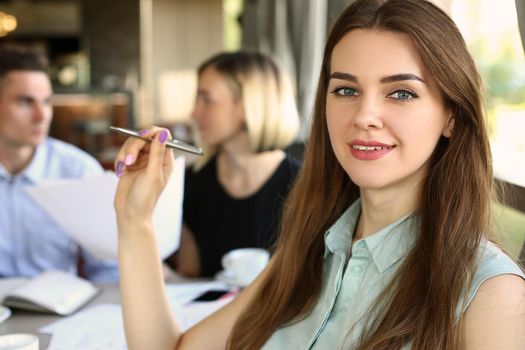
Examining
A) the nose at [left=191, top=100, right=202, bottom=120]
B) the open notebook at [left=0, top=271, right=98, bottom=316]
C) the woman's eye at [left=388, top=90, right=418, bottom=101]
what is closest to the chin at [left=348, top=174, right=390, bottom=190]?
the woman's eye at [left=388, top=90, right=418, bottom=101]

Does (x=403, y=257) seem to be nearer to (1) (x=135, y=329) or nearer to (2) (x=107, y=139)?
(1) (x=135, y=329)

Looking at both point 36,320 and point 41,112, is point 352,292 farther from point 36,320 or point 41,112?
point 41,112

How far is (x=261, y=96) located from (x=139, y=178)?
113 centimetres

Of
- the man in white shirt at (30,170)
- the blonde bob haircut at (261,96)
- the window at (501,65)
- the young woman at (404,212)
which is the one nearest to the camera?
the young woman at (404,212)

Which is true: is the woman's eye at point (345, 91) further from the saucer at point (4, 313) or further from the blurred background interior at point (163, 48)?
the saucer at point (4, 313)

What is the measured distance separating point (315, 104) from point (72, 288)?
0.81 m

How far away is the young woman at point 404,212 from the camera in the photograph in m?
0.92

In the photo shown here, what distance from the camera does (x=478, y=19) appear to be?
8.10ft


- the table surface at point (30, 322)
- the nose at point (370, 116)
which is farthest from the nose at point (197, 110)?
the nose at point (370, 116)

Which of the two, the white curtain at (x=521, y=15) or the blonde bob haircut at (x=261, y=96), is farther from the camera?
the blonde bob haircut at (x=261, y=96)

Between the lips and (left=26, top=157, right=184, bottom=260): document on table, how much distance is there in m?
0.58

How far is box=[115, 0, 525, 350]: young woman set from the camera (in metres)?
0.92

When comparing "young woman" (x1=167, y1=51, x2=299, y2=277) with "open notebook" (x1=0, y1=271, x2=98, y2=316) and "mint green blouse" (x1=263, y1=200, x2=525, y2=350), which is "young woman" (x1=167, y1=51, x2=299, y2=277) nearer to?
"open notebook" (x1=0, y1=271, x2=98, y2=316)

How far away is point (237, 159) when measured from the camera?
2.33 m
